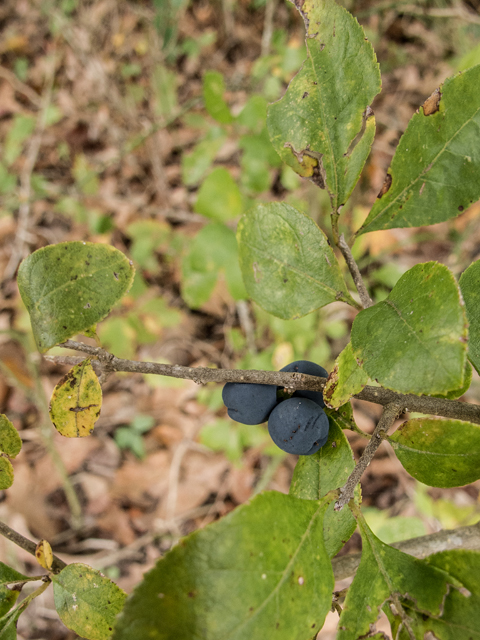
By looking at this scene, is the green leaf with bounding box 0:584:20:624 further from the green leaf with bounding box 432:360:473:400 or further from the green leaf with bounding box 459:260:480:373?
the green leaf with bounding box 459:260:480:373

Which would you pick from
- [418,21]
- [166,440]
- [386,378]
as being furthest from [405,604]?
[418,21]

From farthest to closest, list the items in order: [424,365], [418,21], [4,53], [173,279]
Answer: [4,53] → [418,21] → [173,279] → [424,365]

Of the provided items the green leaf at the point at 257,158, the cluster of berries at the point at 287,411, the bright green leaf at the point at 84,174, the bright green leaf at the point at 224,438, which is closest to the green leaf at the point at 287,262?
the cluster of berries at the point at 287,411

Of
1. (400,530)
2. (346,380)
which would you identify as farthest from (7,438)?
(400,530)

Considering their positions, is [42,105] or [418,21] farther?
[42,105]

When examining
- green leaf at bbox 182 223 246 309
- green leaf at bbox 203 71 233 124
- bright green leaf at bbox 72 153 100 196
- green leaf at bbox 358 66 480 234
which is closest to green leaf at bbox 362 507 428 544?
green leaf at bbox 182 223 246 309

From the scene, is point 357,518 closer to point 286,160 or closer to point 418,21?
point 286,160
